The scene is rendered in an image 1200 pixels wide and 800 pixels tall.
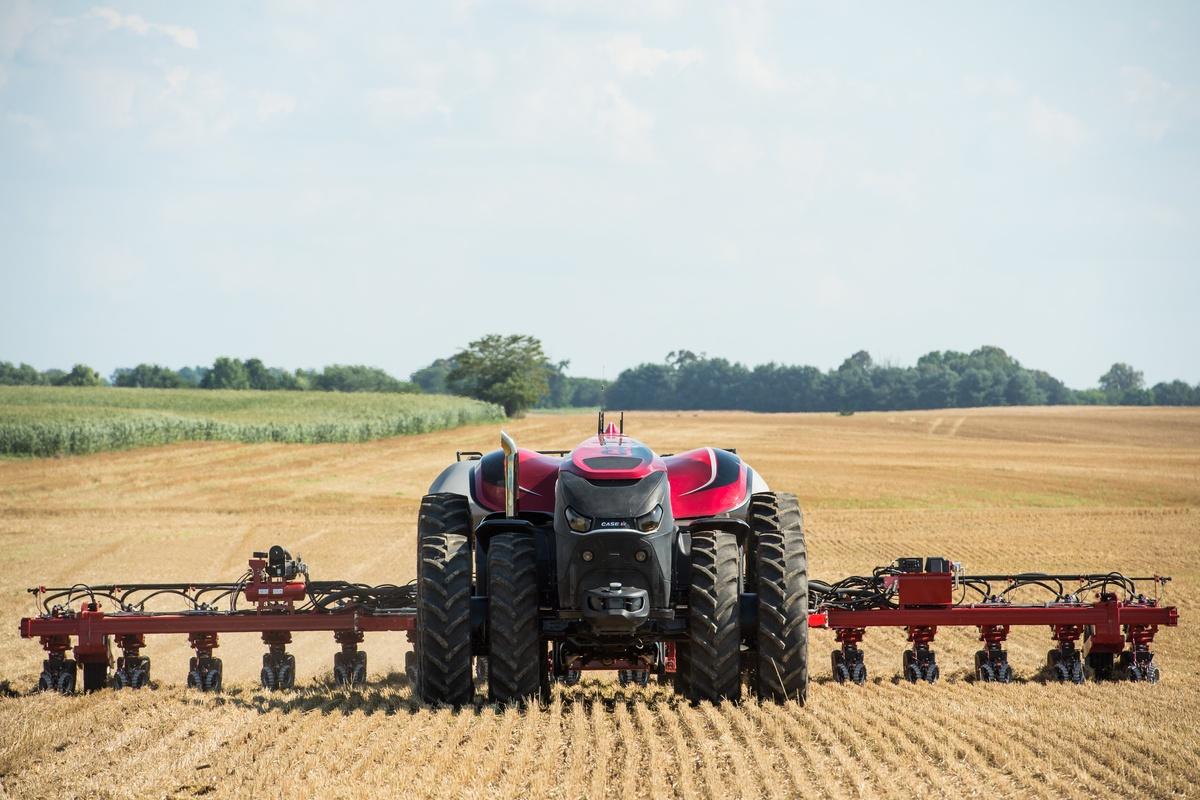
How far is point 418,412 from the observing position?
222 ft

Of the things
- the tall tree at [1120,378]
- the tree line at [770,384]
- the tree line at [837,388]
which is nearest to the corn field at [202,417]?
the tree line at [770,384]

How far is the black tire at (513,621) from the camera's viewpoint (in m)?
8.41

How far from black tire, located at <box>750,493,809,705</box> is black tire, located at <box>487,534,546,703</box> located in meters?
1.57

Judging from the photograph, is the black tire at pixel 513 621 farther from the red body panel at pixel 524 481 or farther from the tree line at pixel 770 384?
the tree line at pixel 770 384

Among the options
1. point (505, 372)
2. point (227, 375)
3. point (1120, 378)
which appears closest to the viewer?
point (505, 372)

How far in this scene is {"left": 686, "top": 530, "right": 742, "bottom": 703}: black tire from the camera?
844cm

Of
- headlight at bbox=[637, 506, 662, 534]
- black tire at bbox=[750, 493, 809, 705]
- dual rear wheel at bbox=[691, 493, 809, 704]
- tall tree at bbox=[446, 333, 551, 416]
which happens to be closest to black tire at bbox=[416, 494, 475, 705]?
headlight at bbox=[637, 506, 662, 534]

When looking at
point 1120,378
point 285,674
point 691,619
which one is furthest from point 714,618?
point 1120,378

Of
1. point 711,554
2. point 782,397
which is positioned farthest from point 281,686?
point 782,397

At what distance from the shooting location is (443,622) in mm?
8734

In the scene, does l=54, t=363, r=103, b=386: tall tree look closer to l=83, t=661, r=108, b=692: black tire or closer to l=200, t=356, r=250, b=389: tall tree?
l=200, t=356, r=250, b=389: tall tree

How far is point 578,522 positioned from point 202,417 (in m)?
52.7

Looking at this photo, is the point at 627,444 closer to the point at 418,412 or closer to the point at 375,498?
the point at 375,498

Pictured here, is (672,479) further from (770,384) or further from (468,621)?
(770,384)
